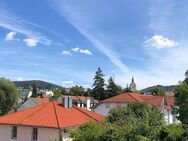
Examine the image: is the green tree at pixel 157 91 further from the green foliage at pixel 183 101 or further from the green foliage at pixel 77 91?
the green foliage at pixel 183 101

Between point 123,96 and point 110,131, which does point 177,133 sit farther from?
point 123,96

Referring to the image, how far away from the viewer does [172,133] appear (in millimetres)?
17094

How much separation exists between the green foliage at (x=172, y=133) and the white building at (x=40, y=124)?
1359 cm

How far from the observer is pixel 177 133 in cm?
1711

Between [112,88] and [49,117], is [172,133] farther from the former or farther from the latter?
[112,88]

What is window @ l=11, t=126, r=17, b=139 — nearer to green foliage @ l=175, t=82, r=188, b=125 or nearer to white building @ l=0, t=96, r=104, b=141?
white building @ l=0, t=96, r=104, b=141

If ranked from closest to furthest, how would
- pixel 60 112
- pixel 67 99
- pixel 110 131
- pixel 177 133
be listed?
pixel 177 133, pixel 110 131, pixel 60 112, pixel 67 99

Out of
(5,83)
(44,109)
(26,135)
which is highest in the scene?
(5,83)

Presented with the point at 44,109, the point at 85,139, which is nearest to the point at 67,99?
the point at 44,109

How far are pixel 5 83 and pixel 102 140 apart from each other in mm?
47579

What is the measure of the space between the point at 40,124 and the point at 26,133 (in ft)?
6.56

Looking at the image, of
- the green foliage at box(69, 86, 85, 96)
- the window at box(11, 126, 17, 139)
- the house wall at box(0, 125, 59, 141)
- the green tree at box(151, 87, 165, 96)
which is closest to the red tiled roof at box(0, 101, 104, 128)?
the house wall at box(0, 125, 59, 141)

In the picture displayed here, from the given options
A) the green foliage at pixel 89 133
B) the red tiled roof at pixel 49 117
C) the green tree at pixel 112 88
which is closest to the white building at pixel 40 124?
the red tiled roof at pixel 49 117

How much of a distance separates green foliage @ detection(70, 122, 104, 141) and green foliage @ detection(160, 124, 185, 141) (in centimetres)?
348
